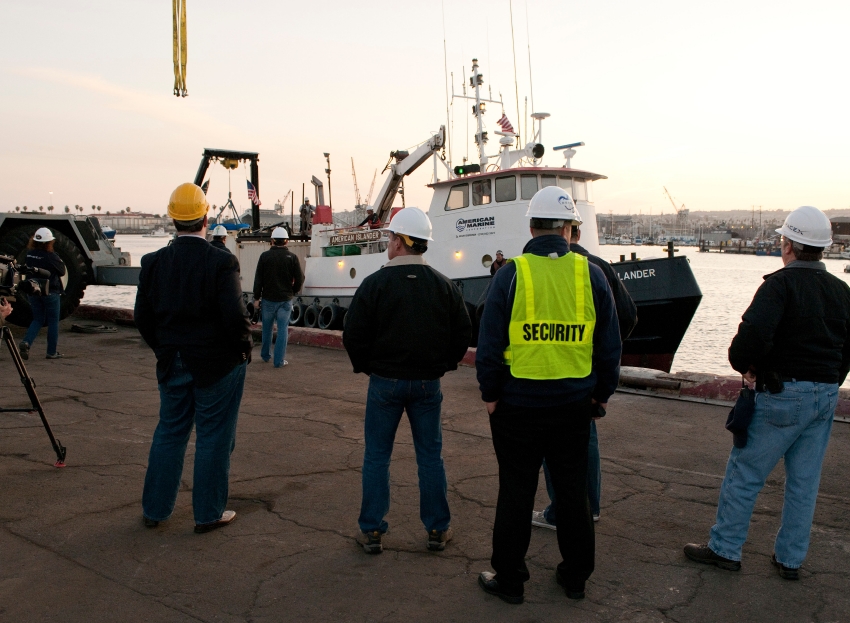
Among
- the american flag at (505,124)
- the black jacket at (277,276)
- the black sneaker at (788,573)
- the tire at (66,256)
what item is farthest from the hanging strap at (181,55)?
the black sneaker at (788,573)

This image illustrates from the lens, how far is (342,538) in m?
3.76

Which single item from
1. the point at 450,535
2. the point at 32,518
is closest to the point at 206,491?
the point at 32,518

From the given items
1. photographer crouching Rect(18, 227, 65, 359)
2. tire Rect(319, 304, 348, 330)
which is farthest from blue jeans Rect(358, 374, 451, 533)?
tire Rect(319, 304, 348, 330)

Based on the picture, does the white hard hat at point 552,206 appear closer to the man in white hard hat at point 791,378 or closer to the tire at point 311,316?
the man in white hard hat at point 791,378

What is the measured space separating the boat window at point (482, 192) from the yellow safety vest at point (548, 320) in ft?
32.7

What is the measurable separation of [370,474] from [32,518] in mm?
1908

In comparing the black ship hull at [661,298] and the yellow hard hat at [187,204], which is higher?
the yellow hard hat at [187,204]

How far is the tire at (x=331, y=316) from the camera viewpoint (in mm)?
15250

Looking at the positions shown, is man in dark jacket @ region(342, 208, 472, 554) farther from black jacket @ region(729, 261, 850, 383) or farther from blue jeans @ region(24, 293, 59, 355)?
blue jeans @ region(24, 293, 59, 355)

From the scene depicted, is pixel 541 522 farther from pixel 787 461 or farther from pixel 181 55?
pixel 181 55

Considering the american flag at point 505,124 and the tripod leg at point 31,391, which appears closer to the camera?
the tripod leg at point 31,391

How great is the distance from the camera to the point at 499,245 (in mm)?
12570

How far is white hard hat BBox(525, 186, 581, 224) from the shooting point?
3186mm

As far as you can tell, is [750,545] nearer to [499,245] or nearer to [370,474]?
[370,474]
